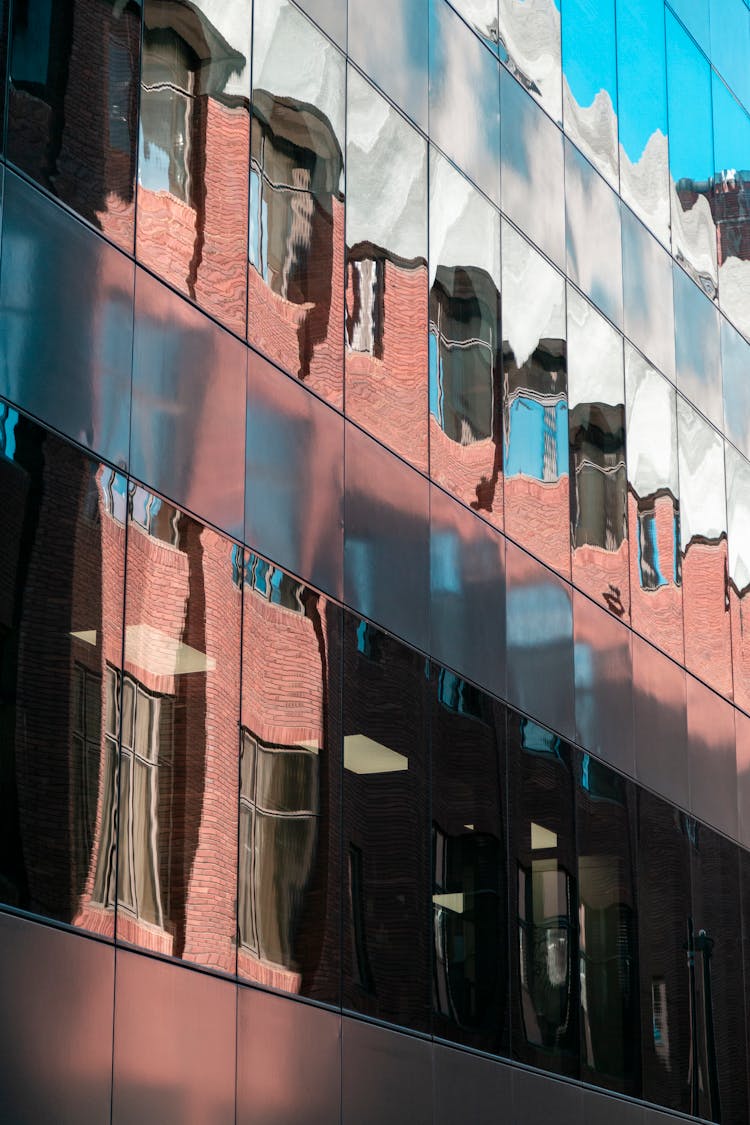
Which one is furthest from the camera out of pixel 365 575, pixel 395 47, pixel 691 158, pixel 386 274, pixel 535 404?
pixel 691 158

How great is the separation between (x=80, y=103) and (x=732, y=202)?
19.3m

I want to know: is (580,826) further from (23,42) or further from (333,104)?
(23,42)

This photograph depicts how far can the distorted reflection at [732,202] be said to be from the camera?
33562 mm

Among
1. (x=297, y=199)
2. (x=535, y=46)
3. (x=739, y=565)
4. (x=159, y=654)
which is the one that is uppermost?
(x=535, y=46)

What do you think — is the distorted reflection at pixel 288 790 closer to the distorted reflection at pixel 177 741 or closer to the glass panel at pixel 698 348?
the distorted reflection at pixel 177 741

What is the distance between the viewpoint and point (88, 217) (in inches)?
665

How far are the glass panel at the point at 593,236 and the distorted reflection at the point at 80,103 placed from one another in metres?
11.1

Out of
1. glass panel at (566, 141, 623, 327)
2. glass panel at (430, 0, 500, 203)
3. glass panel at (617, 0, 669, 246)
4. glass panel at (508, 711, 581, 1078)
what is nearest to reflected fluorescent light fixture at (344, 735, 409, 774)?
glass panel at (508, 711, 581, 1078)

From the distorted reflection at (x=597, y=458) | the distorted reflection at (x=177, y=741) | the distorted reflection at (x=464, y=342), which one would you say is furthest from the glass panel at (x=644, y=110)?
the distorted reflection at (x=177, y=741)

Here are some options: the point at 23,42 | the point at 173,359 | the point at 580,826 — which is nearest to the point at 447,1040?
the point at 580,826

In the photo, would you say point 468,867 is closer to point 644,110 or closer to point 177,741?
point 177,741

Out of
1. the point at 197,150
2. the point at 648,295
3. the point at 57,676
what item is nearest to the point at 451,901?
the point at 57,676

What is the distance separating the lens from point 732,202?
34031 mm

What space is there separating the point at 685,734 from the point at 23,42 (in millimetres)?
16893
